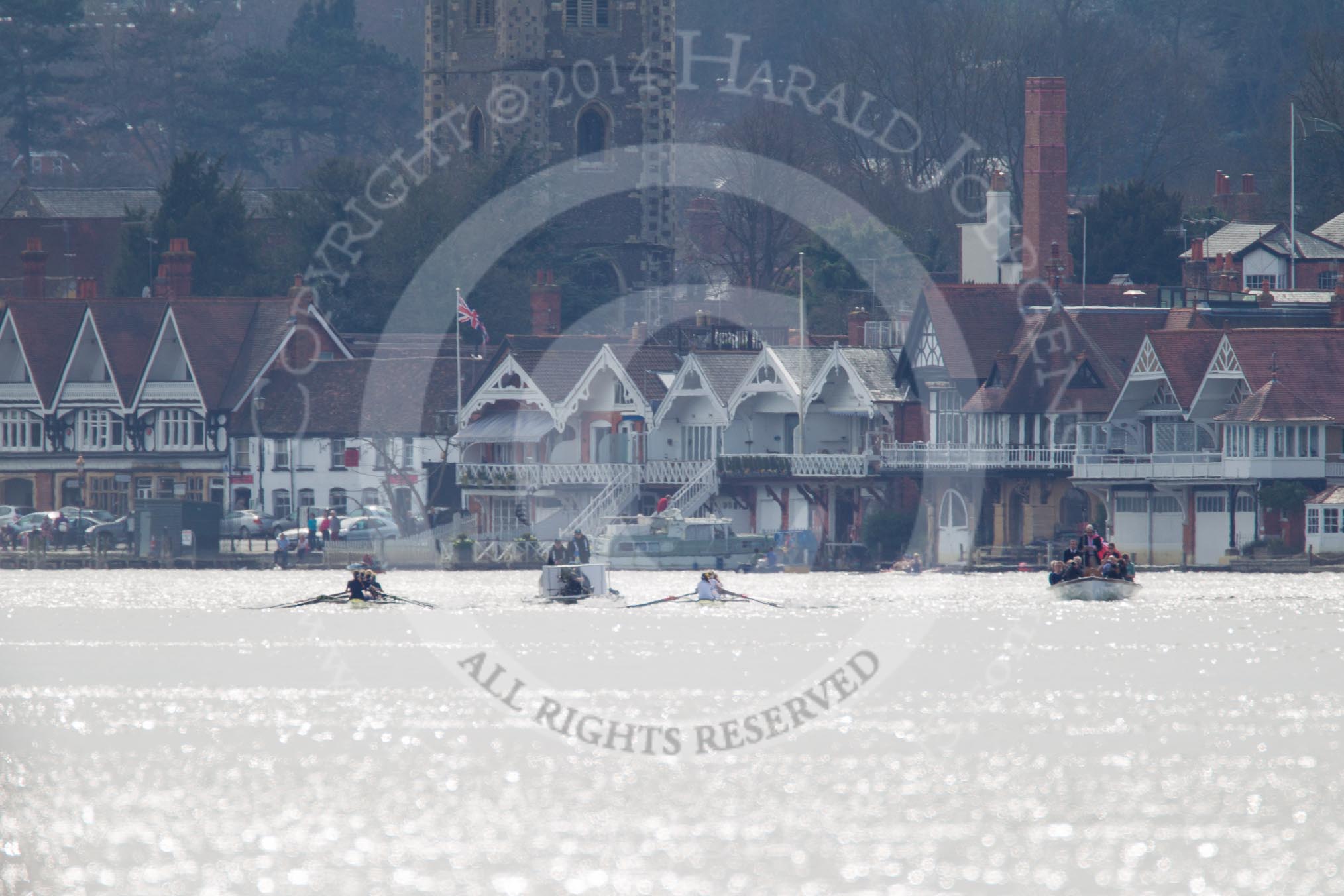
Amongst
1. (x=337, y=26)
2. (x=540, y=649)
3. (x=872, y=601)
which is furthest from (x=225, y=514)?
(x=337, y=26)

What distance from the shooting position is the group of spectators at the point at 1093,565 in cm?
7856

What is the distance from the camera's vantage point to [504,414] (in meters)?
110

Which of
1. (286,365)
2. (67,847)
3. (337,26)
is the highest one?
(337,26)

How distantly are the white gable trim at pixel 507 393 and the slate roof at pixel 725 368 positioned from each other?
5.73 metres

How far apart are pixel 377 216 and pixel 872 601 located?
47186 millimetres

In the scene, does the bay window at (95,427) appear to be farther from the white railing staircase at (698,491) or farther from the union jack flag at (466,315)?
the white railing staircase at (698,491)

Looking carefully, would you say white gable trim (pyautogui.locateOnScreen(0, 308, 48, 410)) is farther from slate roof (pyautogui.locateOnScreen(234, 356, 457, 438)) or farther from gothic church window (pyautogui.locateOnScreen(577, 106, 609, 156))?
gothic church window (pyautogui.locateOnScreen(577, 106, 609, 156))

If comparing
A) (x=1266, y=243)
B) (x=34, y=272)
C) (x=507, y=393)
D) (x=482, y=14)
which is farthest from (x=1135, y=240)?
(x=34, y=272)

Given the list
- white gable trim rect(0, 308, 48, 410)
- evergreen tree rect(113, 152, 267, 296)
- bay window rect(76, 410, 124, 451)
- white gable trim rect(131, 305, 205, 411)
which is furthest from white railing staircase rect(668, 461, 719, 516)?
evergreen tree rect(113, 152, 267, 296)

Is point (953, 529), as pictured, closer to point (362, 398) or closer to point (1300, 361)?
point (1300, 361)

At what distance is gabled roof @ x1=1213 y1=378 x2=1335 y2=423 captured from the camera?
9206 cm

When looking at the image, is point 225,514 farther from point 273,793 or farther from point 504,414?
point 273,793

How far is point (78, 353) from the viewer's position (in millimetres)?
118000

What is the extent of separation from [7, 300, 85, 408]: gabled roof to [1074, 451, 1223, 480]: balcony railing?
141ft
